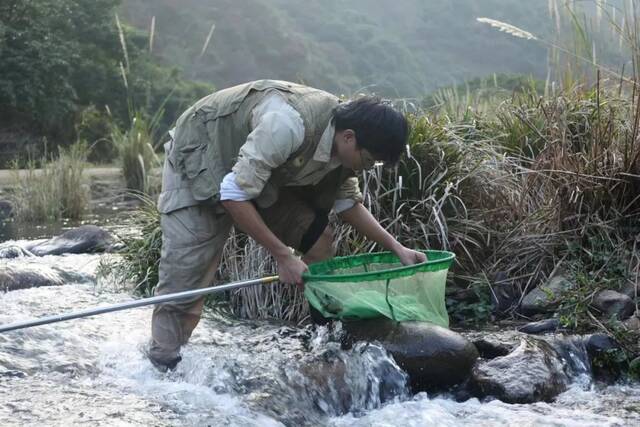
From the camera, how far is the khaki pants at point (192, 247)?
3902 millimetres

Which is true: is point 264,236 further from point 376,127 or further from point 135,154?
point 135,154

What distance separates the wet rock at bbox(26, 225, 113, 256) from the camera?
802 cm

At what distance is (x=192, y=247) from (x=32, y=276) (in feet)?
9.92

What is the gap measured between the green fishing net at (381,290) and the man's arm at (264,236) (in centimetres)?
5

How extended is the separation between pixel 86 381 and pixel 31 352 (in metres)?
0.51

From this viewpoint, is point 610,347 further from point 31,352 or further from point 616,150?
point 31,352

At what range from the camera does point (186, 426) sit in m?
3.56

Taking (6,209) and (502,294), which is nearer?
(502,294)

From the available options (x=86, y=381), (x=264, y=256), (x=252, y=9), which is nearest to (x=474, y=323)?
(x=264, y=256)

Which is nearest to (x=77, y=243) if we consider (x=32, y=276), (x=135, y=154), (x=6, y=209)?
(x=32, y=276)

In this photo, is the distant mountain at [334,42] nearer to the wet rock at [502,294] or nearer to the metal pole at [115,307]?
the wet rock at [502,294]

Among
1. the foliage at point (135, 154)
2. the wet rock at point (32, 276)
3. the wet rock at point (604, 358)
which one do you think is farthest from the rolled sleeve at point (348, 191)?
the foliage at point (135, 154)

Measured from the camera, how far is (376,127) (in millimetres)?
3553

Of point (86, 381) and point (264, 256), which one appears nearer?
point (86, 381)
